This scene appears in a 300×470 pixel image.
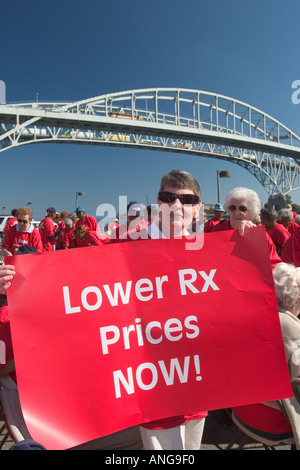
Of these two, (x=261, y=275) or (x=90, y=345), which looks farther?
(x=261, y=275)

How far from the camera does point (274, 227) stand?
18.3 feet

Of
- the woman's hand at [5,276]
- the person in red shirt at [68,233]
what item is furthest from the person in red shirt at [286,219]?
the woman's hand at [5,276]

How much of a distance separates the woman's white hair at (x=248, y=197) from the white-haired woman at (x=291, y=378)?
0.87 m

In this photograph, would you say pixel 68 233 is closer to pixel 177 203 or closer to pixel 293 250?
pixel 293 250

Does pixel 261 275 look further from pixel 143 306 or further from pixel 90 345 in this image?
pixel 90 345

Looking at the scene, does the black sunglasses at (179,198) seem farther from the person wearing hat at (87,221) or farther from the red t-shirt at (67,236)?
the red t-shirt at (67,236)

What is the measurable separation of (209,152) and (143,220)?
164 ft

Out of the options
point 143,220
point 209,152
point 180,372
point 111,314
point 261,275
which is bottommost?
point 180,372

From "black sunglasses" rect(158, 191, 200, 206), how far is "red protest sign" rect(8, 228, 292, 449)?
0.22 m

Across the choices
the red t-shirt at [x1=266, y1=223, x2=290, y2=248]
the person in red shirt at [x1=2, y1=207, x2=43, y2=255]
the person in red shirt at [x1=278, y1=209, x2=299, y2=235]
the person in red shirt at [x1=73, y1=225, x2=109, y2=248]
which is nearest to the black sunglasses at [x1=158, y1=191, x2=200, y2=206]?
the person in red shirt at [x1=2, y1=207, x2=43, y2=255]

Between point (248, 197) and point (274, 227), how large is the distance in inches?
123

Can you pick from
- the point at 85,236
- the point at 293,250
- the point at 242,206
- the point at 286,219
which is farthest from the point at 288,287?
the point at 85,236
